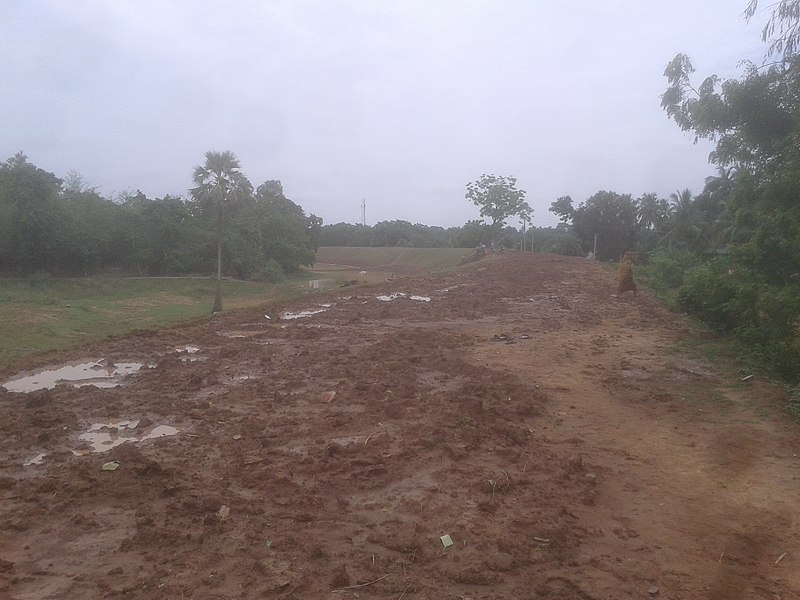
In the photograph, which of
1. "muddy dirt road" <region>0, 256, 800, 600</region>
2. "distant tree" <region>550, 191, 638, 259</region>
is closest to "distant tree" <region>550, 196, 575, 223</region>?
"distant tree" <region>550, 191, 638, 259</region>

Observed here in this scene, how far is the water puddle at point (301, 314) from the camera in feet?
61.8

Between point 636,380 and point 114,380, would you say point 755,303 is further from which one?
point 114,380

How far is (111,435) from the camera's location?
7.00m

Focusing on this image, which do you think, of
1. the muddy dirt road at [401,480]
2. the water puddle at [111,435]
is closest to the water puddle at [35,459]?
the muddy dirt road at [401,480]

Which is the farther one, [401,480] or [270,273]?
[270,273]

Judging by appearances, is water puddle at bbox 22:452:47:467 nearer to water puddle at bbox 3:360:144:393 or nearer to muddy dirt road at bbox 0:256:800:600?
muddy dirt road at bbox 0:256:800:600

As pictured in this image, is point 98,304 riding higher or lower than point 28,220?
lower

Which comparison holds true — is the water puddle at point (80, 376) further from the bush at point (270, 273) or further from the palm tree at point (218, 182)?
the bush at point (270, 273)

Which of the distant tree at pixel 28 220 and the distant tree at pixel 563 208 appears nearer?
the distant tree at pixel 28 220

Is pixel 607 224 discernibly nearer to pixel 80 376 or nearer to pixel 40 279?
pixel 40 279

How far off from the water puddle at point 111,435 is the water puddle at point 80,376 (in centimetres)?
228

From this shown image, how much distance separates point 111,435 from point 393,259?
56007mm

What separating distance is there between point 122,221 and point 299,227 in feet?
44.0

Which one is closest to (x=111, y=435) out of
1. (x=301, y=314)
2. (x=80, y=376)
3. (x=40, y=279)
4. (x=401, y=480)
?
(x=401, y=480)
